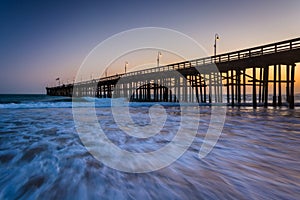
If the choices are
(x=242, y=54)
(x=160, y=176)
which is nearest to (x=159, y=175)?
(x=160, y=176)

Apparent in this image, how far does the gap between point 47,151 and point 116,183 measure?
216 cm

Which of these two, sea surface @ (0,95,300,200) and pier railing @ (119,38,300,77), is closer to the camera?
sea surface @ (0,95,300,200)

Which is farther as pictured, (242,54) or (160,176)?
(242,54)

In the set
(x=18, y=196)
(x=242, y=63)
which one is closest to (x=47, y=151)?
(x=18, y=196)

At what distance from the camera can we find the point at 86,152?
13.3 feet

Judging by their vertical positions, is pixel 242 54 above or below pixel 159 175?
above

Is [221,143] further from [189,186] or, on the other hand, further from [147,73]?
[147,73]

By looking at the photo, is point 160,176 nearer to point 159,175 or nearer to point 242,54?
point 159,175

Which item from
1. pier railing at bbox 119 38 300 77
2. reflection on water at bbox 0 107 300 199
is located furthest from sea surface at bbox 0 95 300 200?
pier railing at bbox 119 38 300 77

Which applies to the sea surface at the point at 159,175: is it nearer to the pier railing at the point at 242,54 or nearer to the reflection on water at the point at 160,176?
the reflection on water at the point at 160,176

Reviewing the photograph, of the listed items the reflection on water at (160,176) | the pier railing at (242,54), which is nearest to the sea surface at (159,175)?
the reflection on water at (160,176)

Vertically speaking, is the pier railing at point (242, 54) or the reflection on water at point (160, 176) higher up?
the pier railing at point (242, 54)

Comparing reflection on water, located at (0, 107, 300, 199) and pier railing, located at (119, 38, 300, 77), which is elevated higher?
pier railing, located at (119, 38, 300, 77)

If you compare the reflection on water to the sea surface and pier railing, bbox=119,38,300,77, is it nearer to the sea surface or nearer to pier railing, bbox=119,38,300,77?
the sea surface
